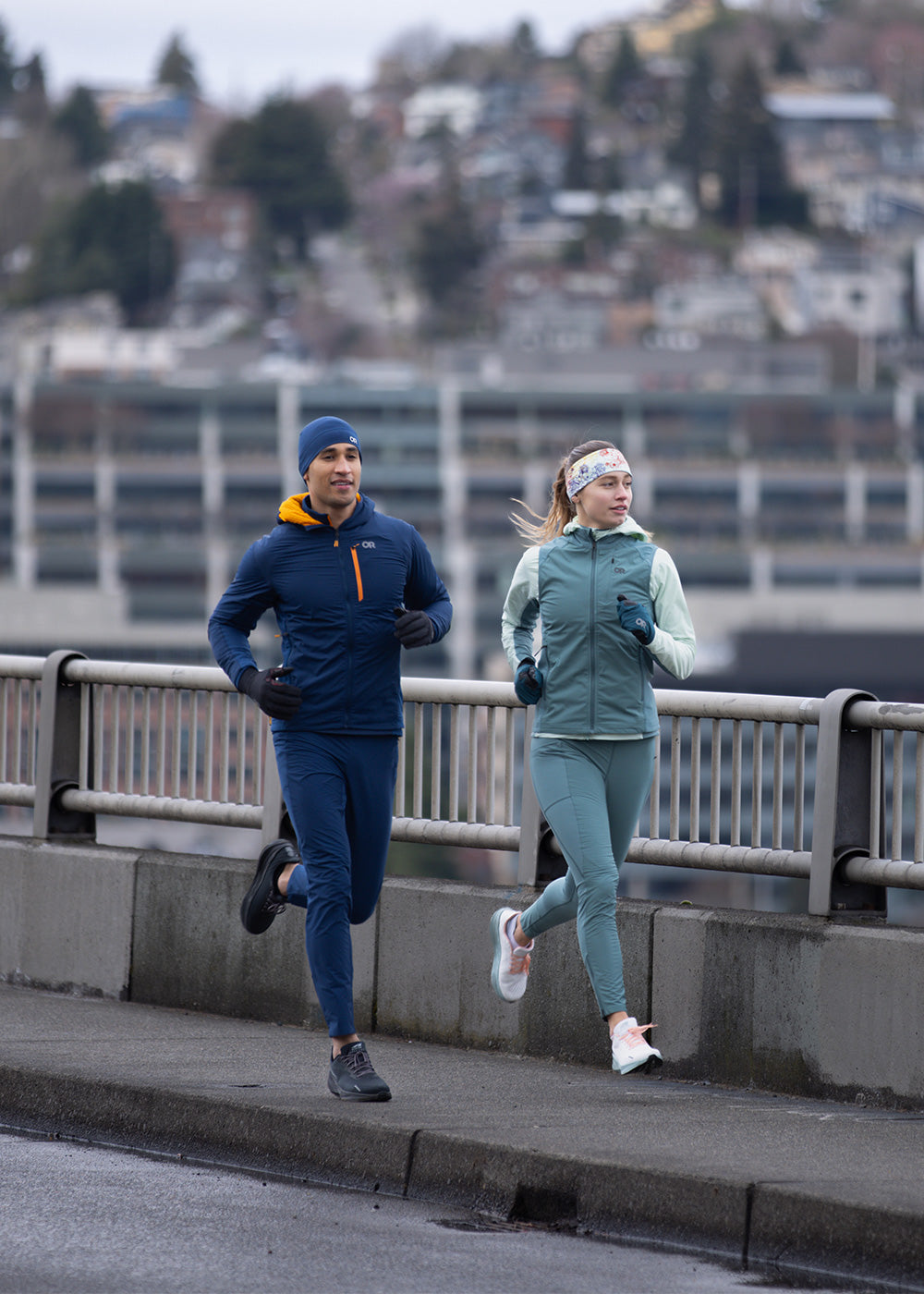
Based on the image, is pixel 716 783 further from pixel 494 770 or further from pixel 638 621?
pixel 638 621

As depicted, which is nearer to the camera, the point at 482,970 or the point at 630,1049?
the point at 630,1049

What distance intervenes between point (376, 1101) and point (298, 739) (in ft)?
3.28

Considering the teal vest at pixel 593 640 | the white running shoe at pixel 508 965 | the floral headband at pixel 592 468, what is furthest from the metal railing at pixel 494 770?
the floral headband at pixel 592 468

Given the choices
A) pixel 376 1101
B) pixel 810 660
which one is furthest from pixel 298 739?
pixel 810 660

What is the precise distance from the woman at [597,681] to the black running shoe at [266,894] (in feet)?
2.67

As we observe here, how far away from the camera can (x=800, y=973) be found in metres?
6.66

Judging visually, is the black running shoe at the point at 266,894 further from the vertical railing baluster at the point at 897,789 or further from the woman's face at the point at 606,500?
the vertical railing baluster at the point at 897,789

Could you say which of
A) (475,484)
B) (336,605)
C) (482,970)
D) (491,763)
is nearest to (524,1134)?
(336,605)

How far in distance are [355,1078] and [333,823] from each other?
0.69 m

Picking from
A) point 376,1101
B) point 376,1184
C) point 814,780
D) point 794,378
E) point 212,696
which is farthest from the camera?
point 794,378

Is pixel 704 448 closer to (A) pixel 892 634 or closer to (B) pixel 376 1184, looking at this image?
(A) pixel 892 634

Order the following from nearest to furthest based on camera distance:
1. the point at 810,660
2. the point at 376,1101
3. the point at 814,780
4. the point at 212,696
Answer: the point at 376,1101 < the point at 814,780 < the point at 212,696 < the point at 810,660

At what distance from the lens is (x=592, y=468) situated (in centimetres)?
652

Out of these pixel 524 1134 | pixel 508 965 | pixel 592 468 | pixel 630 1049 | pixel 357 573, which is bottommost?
pixel 524 1134
